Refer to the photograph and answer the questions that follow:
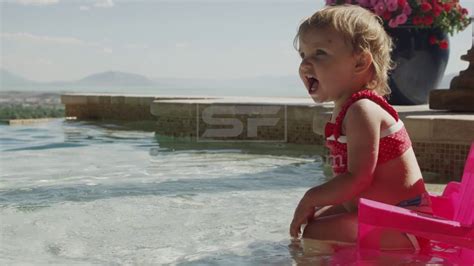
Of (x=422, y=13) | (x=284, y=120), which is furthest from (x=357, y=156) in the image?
(x=422, y=13)

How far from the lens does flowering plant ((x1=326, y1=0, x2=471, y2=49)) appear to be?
738cm

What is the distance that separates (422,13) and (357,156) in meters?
5.63

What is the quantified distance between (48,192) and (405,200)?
256 centimetres

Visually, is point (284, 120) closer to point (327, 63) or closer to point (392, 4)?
point (392, 4)

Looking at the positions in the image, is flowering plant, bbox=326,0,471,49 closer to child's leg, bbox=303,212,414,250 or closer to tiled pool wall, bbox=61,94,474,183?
tiled pool wall, bbox=61,94,474,183

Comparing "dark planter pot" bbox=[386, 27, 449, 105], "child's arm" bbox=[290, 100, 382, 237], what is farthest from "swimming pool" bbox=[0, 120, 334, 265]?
"dark planter pot" bbox=[386, 27, 449, 105]

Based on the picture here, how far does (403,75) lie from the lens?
779 cm

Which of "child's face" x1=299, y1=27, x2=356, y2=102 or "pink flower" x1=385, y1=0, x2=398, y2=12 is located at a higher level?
"pink flower" x1=385, y1=0, x2=398, y2=12

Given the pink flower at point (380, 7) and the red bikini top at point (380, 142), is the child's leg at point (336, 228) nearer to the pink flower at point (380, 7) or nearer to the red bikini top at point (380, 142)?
the red bikini top at point (380, 142)

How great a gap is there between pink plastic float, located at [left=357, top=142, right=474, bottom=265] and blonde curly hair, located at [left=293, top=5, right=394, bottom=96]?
43 cm

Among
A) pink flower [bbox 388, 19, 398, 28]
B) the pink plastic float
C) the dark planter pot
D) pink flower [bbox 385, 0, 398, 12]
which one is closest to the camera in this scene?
the pink plastic float

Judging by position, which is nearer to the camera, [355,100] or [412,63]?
[355,100]

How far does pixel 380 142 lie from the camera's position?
2.38 metres

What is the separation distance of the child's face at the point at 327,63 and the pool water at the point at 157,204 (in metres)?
0.54
